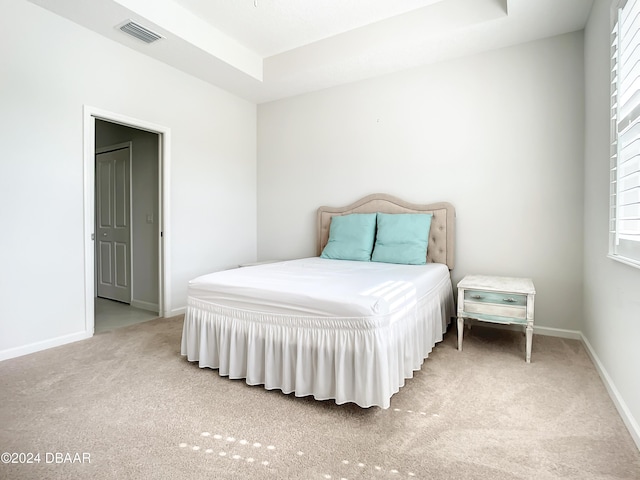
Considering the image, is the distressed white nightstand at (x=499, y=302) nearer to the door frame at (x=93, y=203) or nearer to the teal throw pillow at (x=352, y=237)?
the teal throw pillow at (x=352, y=237)

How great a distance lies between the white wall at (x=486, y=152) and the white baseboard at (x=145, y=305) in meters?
2.31

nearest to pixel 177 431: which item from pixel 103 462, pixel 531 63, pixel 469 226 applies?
pixel 103 462

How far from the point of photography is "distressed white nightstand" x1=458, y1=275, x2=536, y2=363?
8.36 ft

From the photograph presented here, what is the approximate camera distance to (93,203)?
3113 millimetres

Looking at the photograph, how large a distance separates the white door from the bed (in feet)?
8.48

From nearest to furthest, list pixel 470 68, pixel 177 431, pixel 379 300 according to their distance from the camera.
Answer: pixel 177 431 → pixel 379 300 → pixel 470 68

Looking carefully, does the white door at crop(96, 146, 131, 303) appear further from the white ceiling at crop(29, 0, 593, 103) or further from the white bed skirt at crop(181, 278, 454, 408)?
the white bed skirt at crop(181, 278, 454, 408)

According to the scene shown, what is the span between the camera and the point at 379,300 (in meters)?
1.87

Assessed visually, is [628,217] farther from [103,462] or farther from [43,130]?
[43,130]

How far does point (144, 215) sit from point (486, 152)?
394cm

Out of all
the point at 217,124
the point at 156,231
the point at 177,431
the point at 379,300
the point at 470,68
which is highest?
the point at 470,68

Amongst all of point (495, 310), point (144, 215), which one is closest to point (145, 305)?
point (144, 215)

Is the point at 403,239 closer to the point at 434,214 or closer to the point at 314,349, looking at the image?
the point at 434,214

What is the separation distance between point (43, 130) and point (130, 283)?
7.24 feet
